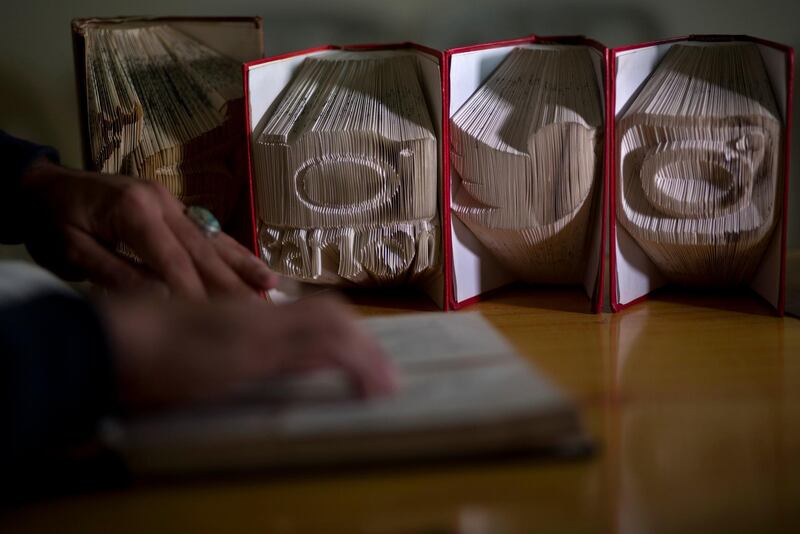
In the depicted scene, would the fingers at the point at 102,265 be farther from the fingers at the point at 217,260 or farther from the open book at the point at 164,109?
the open book at the point at 164,109

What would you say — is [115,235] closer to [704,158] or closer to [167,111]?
[167,111]

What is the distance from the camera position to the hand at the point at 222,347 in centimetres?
48

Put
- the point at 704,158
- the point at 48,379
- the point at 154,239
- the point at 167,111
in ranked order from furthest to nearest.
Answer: the point at 167,111
the point at 704,158
the point at 154,239
the point at 48,379

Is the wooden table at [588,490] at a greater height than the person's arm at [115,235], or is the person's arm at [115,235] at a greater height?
the person's arm at [115,235]

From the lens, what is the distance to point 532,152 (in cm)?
86

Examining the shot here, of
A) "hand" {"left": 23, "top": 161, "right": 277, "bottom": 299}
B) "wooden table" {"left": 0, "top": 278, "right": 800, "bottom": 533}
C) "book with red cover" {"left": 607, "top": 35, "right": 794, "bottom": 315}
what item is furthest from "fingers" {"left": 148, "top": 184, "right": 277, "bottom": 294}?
"book with red cover" {"left": 607, "top": 35, "right": 794, "bottom": 315}

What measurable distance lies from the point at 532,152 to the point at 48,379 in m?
0.56

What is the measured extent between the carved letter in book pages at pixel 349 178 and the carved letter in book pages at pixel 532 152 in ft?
0.15

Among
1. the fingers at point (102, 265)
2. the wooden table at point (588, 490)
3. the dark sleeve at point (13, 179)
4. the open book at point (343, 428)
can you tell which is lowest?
the wooden table at point (588, 490)

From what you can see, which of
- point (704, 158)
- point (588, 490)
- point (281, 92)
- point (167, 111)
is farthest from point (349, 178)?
point (588, 490)

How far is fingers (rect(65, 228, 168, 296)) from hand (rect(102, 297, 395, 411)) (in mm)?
234

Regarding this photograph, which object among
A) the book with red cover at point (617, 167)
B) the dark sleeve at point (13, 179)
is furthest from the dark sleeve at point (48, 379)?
the book with red cover at point (617, 167)

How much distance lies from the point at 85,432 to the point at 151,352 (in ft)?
0.21

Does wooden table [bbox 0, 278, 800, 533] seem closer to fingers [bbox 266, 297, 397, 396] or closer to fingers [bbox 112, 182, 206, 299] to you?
fingers [bbox 266, 297, 397, 396]
